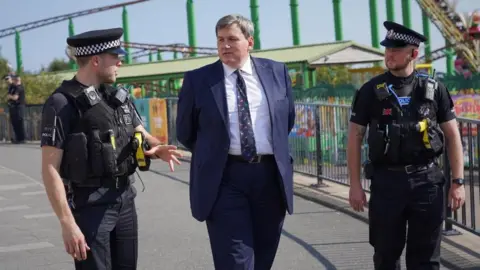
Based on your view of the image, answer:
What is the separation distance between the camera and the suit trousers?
467 cm

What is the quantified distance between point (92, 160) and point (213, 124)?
78 cm

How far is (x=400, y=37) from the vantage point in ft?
17.5

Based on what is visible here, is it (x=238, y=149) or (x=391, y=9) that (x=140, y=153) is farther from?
(x=391, y=9)

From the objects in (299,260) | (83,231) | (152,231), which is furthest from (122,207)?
(152,231)

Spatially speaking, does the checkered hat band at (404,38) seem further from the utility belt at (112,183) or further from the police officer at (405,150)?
the utility belt at (112,183)

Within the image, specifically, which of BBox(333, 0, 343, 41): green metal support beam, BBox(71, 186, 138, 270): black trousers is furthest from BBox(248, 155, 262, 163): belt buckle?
BBox(333, 0, 343, 41): green metal support beam

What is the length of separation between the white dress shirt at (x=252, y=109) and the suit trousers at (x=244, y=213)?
10cm

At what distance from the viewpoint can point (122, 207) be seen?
4.58 metres

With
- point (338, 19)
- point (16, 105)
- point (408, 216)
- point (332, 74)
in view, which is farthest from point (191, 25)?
point (408, 216)

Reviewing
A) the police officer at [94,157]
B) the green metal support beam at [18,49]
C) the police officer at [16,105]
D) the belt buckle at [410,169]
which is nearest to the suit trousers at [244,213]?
the police officer at [94,157]

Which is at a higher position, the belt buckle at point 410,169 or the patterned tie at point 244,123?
the patterned tie at point 244,123

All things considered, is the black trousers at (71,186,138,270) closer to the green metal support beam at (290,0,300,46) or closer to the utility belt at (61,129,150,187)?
the utility belt at (61,129,150,187)

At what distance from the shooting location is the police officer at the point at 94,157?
14.4ft

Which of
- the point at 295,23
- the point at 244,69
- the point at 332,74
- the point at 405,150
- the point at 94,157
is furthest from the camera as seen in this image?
the point at 332,74
